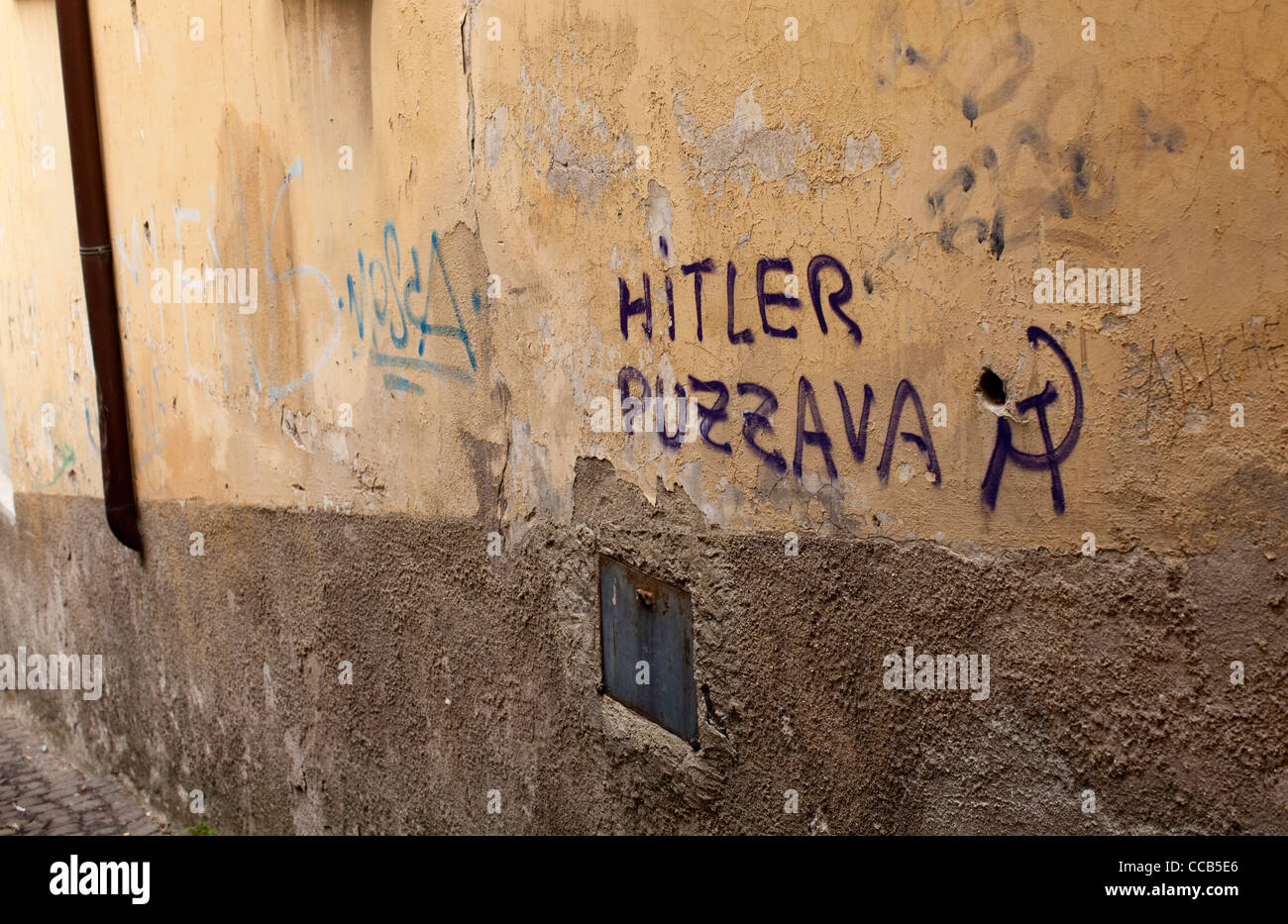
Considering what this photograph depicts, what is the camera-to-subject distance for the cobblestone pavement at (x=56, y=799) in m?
5.58

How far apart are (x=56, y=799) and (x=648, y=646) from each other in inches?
164

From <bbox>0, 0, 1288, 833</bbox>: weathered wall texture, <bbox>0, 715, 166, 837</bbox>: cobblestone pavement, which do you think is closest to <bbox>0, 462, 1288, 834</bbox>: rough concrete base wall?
<bbox>0, 0, 1288, 833</bbox>: weathered wall texture

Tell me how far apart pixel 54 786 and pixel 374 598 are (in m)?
3.10

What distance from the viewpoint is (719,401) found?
2977 mm

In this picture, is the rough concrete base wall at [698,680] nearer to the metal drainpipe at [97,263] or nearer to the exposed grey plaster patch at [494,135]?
the metal drainpipe at [97,263]

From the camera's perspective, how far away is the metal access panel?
125 inches

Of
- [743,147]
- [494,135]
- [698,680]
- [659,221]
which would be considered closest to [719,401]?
[659,221]

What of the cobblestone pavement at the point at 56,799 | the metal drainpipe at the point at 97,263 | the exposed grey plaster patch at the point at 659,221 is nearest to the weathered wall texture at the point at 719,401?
Answer: the exposed grey plaster patch at the point at 659,221

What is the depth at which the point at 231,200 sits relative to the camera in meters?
4.81

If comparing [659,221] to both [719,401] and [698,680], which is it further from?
[698,680]

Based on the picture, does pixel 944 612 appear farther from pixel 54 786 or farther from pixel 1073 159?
pixel 54 786

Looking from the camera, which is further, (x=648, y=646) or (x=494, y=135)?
(x=494, y=135)

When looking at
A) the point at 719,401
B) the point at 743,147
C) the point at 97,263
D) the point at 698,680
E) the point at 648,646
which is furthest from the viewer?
the point at 97,263

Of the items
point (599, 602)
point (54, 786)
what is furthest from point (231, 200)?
point (54, 786)
